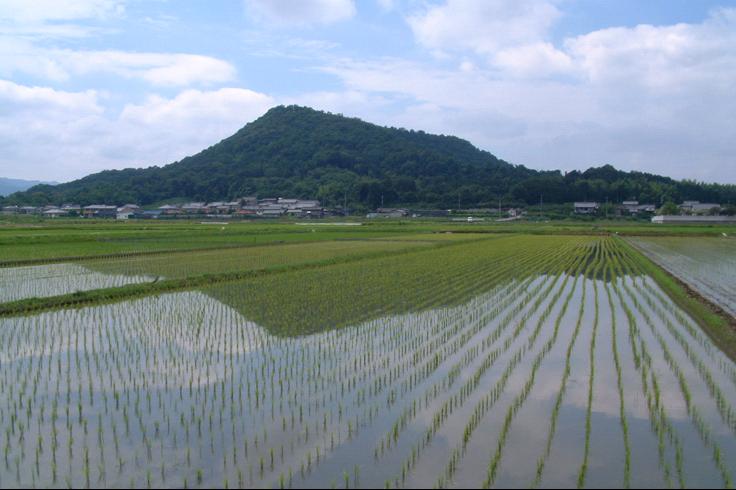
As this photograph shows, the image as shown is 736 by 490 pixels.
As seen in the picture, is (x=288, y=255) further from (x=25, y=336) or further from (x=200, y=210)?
(x=200, y=210)

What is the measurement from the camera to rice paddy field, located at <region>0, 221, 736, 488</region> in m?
4.46

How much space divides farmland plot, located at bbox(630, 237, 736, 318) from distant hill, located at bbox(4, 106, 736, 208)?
55.7 metres

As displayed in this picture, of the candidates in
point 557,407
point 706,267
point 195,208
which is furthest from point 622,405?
point 195,208

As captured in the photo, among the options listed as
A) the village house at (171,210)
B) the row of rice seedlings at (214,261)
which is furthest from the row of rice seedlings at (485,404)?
the village house at (171,210)

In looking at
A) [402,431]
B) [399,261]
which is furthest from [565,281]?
[402,431]

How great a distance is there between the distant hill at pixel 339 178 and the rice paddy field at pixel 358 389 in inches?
2855

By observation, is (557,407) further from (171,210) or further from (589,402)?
(171,210)

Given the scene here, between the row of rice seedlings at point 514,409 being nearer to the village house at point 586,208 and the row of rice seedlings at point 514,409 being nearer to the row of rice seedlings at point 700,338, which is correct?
the row of rice seedlings at point 700,338

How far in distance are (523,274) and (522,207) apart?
6513 centimetres

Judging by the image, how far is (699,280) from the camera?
51.3ft

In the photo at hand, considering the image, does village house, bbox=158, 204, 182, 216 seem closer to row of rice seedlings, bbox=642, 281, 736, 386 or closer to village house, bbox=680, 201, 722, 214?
village house, bbox=680, 201, 722, 214

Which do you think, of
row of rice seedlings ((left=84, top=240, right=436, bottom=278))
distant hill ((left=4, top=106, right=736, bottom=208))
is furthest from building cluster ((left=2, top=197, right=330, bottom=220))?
row of rice seedlings ((left=84, top=240, right=436, bottom=278))

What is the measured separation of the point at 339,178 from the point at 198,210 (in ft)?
87.7

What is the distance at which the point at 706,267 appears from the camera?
62.2 feet
